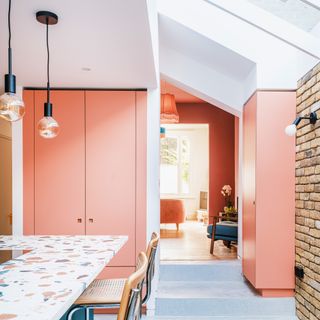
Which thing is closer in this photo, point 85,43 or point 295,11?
point 85,43

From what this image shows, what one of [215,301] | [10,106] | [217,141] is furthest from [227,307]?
[217,141]

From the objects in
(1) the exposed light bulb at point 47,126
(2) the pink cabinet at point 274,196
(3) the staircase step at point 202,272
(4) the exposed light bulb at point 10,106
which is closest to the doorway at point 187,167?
(3) the staircase step at point 202,272

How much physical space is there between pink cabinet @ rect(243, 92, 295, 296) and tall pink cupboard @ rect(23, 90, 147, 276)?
125cm

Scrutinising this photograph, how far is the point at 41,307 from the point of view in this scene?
1104 millimetres

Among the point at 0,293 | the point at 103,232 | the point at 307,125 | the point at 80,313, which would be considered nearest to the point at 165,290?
the point at 103,232

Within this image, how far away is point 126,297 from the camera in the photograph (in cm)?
113

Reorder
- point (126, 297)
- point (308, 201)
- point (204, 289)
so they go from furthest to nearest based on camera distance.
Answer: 1. point (204, 289)
2. point (308, 201)
3. point (126, 297)

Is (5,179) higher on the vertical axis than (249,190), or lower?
higher

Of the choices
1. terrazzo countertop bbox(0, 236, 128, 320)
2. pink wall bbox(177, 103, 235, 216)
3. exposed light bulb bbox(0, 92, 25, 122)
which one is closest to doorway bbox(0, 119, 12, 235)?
terrazzo countertop bbox(0, 236, 128, 320)

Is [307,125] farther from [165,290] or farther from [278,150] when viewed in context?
[165,290]

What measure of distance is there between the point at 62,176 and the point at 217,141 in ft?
16.6

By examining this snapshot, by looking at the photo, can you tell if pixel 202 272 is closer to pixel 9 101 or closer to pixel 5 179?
pixel 5 179

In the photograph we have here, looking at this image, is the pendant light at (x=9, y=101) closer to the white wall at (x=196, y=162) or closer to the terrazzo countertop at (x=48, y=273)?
the terrazzo countertop at (x=48, y=273)

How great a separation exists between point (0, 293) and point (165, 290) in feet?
8.96
